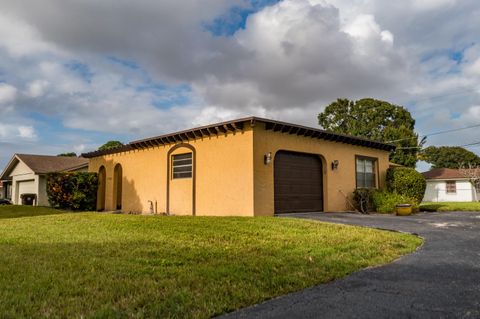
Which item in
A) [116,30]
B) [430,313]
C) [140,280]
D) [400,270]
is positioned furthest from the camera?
[116,30]

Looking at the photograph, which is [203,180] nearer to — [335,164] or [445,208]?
[335,164]

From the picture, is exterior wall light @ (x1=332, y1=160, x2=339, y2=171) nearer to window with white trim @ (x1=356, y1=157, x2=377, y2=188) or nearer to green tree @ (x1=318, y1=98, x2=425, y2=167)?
window with white trim @ (x1=356, y1=157, x2=377, y2=188)

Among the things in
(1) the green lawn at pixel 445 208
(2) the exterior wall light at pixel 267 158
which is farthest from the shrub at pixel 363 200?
(2) the exterior wall light at pixel 267 158

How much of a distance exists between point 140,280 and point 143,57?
35.7 ft

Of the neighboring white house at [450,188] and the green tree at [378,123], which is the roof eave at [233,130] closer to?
the neighboring white house at [450,188]

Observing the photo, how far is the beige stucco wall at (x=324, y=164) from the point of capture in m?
12.5

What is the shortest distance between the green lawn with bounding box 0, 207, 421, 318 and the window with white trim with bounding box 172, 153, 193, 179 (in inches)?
210

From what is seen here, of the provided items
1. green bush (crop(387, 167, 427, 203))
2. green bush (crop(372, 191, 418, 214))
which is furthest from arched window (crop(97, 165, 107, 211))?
green bush (crop(387, 167, 427, 203))

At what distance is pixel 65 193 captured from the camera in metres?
18.8

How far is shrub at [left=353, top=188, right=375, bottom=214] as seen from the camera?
52.3 ft

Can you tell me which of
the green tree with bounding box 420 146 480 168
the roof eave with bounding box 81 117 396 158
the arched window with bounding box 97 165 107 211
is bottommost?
the arched window with bounding box 97 165 107 211

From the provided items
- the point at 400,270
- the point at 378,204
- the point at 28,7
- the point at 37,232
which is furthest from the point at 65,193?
the point at 400,270

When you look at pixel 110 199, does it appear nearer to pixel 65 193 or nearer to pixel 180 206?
pixel 65 193

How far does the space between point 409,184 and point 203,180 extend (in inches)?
380
